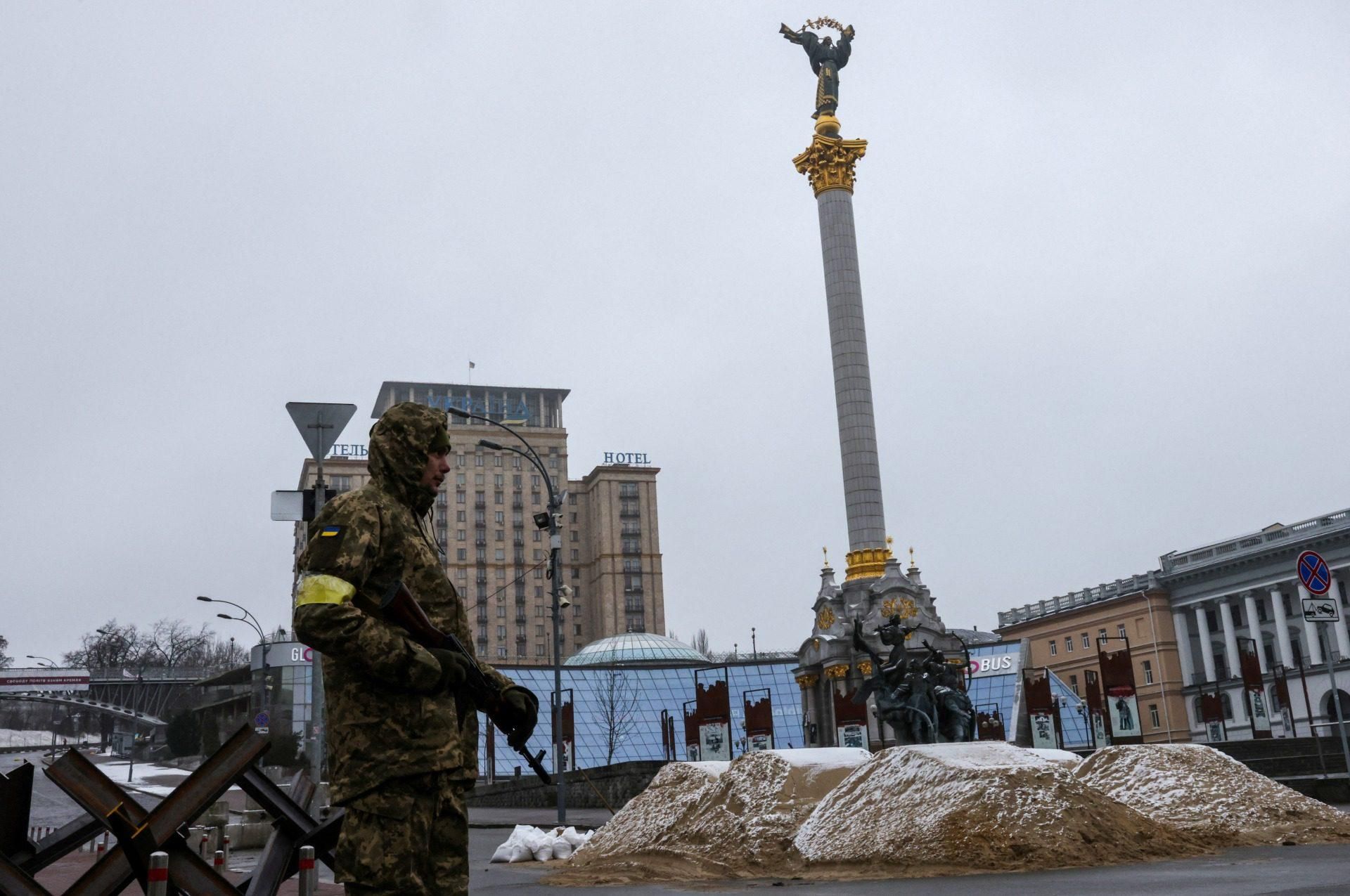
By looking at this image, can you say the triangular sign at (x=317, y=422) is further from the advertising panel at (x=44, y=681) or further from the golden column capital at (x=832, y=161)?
the advertising panel at (x=44, y=681)

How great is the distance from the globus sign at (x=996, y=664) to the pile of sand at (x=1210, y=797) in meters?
56.2

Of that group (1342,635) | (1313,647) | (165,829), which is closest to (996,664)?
(1313,647)

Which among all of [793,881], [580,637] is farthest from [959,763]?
[580,637]

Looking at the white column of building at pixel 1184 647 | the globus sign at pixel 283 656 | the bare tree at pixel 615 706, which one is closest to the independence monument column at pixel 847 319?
the bare tree at pixel 615 706

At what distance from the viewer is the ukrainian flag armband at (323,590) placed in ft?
13.4

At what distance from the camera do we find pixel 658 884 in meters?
11.5

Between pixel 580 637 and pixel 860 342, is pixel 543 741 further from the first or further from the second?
pixel 580 637

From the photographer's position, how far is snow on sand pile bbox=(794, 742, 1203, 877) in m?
10.8

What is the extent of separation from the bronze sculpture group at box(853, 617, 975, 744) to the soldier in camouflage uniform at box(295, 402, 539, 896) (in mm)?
15824

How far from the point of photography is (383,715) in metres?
4.20

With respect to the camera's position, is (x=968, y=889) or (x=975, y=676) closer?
(x=968, y=889)

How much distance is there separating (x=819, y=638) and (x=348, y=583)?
44.5m

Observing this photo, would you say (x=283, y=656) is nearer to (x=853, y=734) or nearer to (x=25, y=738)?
(x=853, y=734)

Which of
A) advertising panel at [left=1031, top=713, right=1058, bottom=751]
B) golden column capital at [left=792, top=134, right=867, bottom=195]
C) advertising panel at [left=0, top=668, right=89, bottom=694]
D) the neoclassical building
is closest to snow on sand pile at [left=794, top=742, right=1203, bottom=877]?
advertising panel at [left=1031, top=713, right=1058, bottom=751]
